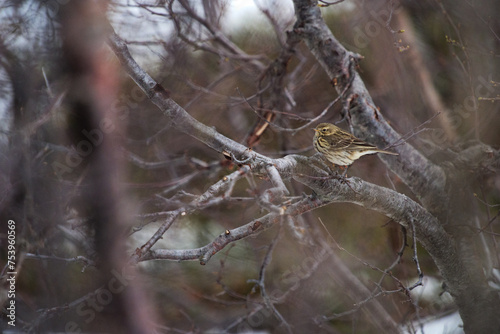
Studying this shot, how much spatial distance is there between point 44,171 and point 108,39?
1004 millimetres

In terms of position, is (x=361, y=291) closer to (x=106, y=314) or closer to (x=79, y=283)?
(x=106, y=314)

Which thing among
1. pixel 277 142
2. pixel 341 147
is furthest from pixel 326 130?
pixel 277 142

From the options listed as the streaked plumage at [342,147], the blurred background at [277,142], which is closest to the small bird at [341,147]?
the streaked plumage at [342,147]

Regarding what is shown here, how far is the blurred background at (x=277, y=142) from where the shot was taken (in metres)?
2.66

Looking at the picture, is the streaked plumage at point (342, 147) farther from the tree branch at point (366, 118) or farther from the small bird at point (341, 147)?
the tree branch at point (366, 118)

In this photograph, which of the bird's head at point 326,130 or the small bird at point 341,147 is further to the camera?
the bird's head at point 326,130

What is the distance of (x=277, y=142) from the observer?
349 centimetres

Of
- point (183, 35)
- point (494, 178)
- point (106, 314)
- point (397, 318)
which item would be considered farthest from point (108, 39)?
point (397, 318)

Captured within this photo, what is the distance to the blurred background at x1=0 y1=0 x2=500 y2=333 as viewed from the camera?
8.73 feet

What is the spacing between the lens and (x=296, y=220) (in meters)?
3.09

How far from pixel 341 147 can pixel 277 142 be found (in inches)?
45.4

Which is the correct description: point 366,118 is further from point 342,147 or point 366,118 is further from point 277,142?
point 277,142

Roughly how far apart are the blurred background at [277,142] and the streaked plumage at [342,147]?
0.22 metres

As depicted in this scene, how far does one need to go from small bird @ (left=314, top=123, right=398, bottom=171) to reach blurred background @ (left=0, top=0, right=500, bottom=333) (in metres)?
0.22
